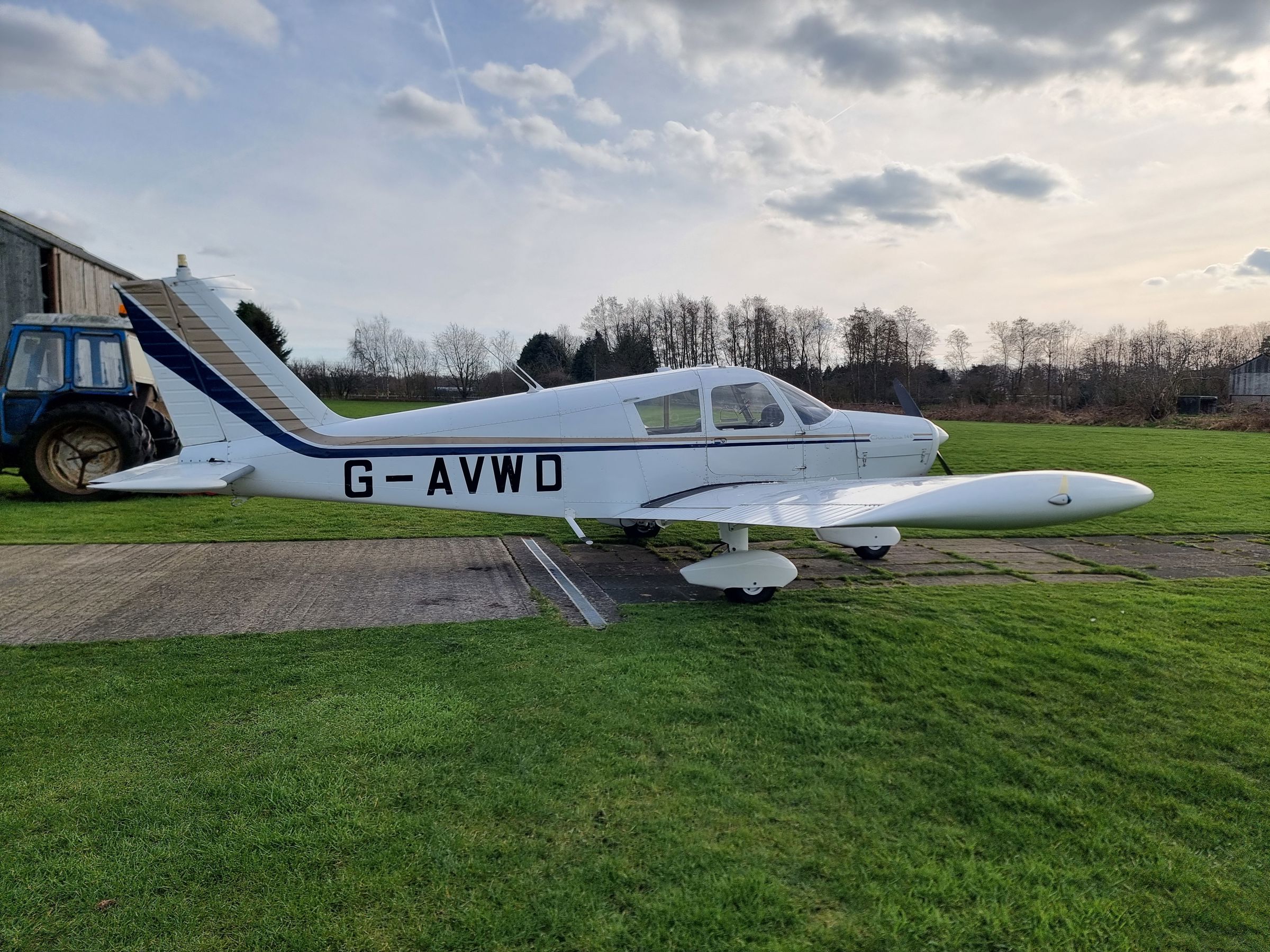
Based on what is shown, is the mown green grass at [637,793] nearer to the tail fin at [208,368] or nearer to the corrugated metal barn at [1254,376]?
the tail fin at [208,368]

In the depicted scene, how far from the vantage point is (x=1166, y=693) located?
427cm

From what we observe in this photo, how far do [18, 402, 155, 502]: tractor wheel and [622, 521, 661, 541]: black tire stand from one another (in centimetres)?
833

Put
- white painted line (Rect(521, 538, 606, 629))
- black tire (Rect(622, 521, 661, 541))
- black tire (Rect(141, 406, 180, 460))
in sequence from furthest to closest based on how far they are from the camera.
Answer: black tire (Rect(141, 406, 180, 460))
black tire (Rect(622, 521, 661, 541))
white painted line (Rect(521, 538, 606, 629))

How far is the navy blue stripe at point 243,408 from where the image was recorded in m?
6.01

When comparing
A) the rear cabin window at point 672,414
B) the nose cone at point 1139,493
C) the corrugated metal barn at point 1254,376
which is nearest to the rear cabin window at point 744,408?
the rear cabin window at point 672,414

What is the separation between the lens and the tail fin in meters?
6.00

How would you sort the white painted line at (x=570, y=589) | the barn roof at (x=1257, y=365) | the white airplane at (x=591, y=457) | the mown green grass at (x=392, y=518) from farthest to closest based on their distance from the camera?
the barn roof at (x=1257, y=365)
the mown green grass at (x=392, y=518)
the white painted line at (x=570, y=589)
the white airplane at (x=591, y=457)

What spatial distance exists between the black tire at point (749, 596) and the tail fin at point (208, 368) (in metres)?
4.28

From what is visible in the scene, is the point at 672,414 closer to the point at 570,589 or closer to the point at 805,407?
the point at 805,407

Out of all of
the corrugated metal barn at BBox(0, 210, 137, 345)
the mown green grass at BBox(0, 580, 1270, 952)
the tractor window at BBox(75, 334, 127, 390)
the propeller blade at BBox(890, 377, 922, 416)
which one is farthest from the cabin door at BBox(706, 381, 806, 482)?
the corrugated metal barn at BBox(0, 210, 137, 345)

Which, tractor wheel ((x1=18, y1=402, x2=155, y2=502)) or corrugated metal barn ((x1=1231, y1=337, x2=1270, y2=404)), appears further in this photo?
corrugated metal barn ((x1=1231, y1=337, x2=1270, y2=404))

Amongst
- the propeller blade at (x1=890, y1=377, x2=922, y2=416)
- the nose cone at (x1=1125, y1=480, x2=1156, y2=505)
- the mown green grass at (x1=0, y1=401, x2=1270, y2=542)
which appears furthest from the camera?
the mown green grass at (x1=0, y1=401, x2=1270, y2=542)

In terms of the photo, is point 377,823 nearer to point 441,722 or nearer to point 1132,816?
point 441,722

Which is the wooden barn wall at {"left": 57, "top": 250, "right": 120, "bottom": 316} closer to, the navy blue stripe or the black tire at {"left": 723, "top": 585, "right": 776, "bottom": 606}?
the navy blue stripe
